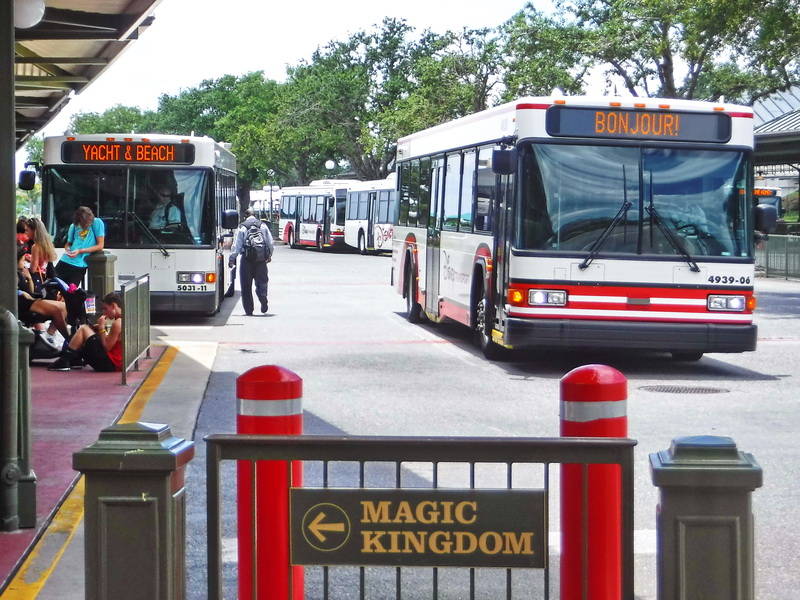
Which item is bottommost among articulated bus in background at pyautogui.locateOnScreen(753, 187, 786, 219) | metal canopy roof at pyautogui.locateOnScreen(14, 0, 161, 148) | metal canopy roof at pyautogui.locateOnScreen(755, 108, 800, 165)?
articulated bus in background at pyautogui.locateOnScreen(753, 187, 786, 219)

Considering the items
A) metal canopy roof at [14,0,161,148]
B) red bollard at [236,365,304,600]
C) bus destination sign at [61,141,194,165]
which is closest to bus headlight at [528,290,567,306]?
metal canopy roof at [14,0,161,148]

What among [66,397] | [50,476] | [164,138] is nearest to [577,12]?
[164,138]

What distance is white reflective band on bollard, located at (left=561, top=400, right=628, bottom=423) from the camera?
4.20 metres

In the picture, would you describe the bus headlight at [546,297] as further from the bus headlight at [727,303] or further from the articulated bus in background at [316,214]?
the articulated bus in background at [316,214]

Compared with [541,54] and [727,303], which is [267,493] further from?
[541,54]

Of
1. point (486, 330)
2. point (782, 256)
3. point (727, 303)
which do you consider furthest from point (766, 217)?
point (782, 256)

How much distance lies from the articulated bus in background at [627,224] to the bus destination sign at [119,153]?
6903 mm

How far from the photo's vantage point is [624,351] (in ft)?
52.3

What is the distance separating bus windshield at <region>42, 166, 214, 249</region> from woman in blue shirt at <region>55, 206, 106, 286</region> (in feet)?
8.44

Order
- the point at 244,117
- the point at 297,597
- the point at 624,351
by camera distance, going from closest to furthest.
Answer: the point at 297,597 < the point at 624,351 < the point at 244,117

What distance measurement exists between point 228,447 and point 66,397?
7.55m

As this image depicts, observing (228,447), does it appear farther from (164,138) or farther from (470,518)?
(164,138)

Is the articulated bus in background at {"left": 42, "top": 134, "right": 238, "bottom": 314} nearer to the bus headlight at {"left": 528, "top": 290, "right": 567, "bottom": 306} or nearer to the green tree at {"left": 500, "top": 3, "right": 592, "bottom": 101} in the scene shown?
the bus headlight at {"left": 528, "top": 290, "right": 567, "bottom": 306}

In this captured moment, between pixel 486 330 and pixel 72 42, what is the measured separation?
7.00 m
